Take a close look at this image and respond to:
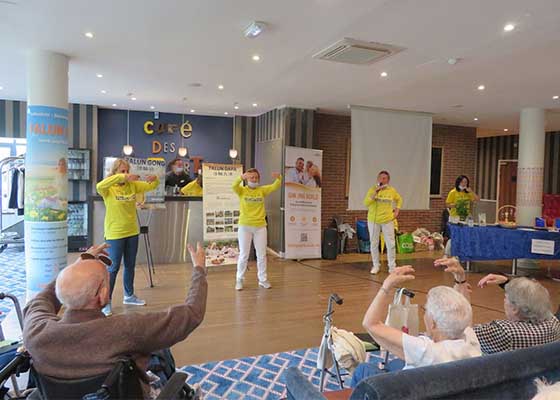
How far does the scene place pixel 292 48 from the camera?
4.60 metres

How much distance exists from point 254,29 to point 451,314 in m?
3.13

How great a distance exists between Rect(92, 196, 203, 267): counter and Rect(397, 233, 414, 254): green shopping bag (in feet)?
14.4

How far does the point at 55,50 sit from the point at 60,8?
1.32 meters

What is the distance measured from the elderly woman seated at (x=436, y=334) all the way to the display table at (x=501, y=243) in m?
5.32

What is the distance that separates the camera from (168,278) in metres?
6.11

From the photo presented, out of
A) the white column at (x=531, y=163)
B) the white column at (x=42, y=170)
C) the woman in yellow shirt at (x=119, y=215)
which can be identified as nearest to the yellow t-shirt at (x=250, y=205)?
the woman in yellow shirt at (x=119, y=215)

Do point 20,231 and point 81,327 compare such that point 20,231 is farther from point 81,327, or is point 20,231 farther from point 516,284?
point 516,284

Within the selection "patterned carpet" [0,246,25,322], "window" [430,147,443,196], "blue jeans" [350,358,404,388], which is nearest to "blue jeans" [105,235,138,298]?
"patterned carpet" [0,246,25,322]

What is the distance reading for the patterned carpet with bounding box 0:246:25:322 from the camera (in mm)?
4762

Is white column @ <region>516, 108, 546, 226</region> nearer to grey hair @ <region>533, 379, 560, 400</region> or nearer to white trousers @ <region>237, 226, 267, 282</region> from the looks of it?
white trousers @ <region>237, 226, 267, 282</region>

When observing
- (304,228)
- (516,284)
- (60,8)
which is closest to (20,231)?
(304,228)

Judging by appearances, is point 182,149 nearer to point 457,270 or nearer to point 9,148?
point 9,148

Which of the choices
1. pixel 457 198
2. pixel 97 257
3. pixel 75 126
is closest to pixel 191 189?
pixel 75 126

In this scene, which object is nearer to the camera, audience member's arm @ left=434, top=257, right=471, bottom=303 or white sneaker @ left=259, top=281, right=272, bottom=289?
audience member's arm @ left=434, top=257, right=471, bottom=303
